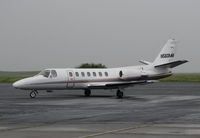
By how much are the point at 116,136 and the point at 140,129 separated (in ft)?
5.80

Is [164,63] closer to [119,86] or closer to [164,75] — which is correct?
[164,75]

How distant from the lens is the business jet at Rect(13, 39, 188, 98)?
3575cm

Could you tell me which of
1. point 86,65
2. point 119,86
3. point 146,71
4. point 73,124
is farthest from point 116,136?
point 86,65

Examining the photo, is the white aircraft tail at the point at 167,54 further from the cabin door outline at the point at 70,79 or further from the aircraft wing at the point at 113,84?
the cabin door outline at the point at 70,79

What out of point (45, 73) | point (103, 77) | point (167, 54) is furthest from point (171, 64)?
point (45, 73)

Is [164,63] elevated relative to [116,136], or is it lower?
elevated

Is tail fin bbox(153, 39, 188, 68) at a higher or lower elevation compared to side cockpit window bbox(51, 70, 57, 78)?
higher

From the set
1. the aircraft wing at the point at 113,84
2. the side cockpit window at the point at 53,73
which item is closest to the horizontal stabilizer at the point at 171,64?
the aircraft wing at the point at 113,84

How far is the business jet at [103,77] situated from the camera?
35750 millimetres

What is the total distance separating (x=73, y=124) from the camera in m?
16.7

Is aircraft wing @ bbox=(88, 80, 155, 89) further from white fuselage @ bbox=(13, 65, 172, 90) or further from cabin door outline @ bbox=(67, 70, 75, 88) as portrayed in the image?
cabin door outline @ bbox=(67, 70, 75, 88)

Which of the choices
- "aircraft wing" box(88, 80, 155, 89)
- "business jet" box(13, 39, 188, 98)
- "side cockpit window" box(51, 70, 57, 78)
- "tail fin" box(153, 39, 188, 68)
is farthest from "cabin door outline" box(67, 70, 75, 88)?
"tail fin" box(153, 39, 188, 68)

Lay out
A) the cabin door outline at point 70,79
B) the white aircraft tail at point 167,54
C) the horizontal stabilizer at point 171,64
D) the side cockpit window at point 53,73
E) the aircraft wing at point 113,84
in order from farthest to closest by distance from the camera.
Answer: the white aircraft tail at point 167,54, the horizontal stabilizer at point 171,64, the cabin door outline at point 70,79, the side cockpit window at point 53,73, the aircraft wing at point 113,84

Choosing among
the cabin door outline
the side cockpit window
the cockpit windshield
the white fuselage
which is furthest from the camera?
the cabin door outline
